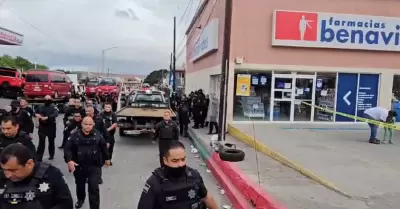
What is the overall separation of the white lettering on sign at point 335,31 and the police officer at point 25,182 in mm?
12990

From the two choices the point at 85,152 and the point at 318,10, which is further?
the point at 318,10

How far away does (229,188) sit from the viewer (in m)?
6.88

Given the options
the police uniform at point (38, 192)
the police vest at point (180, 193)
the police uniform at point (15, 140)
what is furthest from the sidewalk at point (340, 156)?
the police uniform at point (15, 140)

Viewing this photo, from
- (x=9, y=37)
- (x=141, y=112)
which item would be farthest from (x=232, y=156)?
(x=9, y=37)

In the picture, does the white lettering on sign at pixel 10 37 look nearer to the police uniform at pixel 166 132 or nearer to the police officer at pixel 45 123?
the police officer at pixel 45 123

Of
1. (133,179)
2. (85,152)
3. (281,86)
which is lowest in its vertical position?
(133,179)

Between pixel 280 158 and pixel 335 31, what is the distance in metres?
8.43

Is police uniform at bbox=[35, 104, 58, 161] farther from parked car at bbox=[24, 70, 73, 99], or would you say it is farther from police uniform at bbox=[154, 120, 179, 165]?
parked car at bbox=[24, 70, 73, 99]

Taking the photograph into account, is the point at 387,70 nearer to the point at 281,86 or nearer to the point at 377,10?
the point at 377,10

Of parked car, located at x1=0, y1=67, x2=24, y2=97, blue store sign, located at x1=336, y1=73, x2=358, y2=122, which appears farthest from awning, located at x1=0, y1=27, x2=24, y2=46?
blue store sign, located at x1=336, y1=73, x2=358, y2=122

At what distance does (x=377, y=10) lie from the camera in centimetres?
1555

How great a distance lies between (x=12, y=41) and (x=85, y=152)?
104 ft

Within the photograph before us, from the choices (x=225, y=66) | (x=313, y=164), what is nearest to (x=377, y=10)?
(x=225, y=66)

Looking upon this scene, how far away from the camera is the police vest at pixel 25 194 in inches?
104
